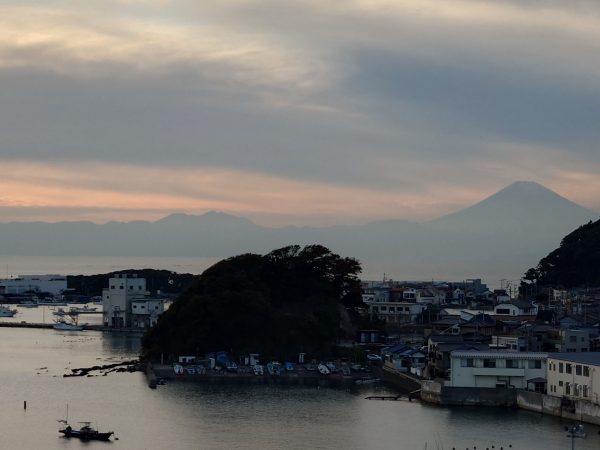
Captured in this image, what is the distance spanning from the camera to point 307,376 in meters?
30.7

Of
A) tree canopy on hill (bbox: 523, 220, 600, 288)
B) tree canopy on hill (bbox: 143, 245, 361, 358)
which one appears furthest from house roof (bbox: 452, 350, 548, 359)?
tree canopy on hill (bbox: 523, 220, 600, 288)

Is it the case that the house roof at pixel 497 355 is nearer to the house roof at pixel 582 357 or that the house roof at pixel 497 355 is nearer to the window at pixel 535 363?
the window at pixel 535 363

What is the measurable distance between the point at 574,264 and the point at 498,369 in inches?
1368

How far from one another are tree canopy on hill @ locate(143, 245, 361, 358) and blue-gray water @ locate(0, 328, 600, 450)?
2764 mm

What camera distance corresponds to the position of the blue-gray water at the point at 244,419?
20547mm

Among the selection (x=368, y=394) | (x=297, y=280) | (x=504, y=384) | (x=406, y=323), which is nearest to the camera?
(x=504, y=384)

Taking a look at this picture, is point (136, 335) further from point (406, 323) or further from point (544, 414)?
point (544, 414)

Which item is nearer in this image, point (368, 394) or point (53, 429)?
point (53, 429)

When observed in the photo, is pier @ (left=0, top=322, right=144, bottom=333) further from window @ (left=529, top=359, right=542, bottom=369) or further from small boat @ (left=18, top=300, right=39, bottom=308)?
window @ (left=529, top=359, right=542, bottom=369)

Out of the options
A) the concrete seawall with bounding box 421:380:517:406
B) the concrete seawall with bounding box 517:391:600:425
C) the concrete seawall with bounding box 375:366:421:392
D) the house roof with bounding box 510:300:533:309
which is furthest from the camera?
the house roof with bounding box 510:300:533:309

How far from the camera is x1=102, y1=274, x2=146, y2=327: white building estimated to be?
52.5 m

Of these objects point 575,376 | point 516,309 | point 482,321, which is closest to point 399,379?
point 575,376

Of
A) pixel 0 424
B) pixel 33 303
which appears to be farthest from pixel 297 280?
pixel 33 303

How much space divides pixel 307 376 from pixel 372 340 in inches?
296
